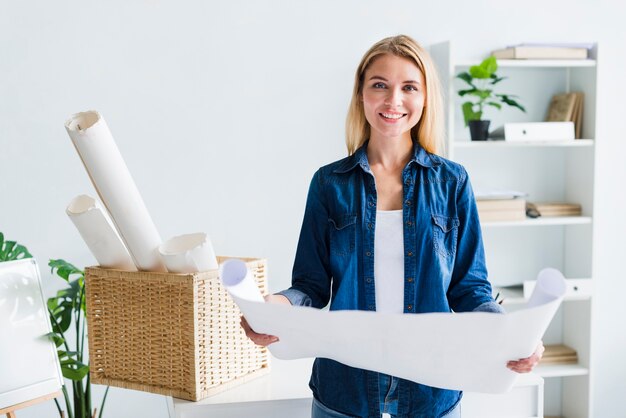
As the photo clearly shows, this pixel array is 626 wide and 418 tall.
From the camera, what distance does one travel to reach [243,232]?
3.19m

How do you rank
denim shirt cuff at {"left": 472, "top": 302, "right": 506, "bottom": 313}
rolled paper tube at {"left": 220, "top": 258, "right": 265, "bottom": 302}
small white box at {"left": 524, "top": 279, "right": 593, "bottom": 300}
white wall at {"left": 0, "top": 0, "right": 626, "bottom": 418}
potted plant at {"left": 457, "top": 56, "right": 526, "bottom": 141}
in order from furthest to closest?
small white box at {"left": 524, "top": 279, "right": 593, "bottom": 300} → potted plant at {"left": 457, "top": 56, "right": 526, "bottom": 141} → white wall at {"left": 0, "top": 0, "right": 626, "bottom": 418} → denim shirt cuff at {"left": 472, "top": 302, "right": 506, "bottom": 313} → rolled paper tube at {"left": 220, "top": 258, "right": 265, "bottom": 302}

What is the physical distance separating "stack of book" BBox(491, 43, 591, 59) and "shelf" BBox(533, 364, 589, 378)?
4.44ft

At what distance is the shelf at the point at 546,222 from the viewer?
316cm

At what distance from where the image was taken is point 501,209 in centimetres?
318

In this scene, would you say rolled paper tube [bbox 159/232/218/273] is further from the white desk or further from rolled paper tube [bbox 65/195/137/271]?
the white desk

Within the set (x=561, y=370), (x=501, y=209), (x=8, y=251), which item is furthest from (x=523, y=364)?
(x=561, y=370)

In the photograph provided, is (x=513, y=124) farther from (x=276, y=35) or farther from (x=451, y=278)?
(x=451, y=278)

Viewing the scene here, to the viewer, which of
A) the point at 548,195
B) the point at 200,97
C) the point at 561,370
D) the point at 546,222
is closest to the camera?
the point at 200,97

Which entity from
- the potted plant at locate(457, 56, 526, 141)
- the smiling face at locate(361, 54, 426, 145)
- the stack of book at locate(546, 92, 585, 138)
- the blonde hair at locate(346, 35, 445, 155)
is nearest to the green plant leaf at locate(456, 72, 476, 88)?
the potted plant at locate(457, 56, 526, 141)

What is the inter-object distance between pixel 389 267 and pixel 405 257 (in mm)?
40

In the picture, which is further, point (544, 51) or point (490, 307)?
point (544, 51)

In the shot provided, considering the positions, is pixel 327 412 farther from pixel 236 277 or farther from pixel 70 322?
pixel 70 322

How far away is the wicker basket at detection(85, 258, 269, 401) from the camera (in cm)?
172

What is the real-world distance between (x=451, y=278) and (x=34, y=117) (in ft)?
6.59
